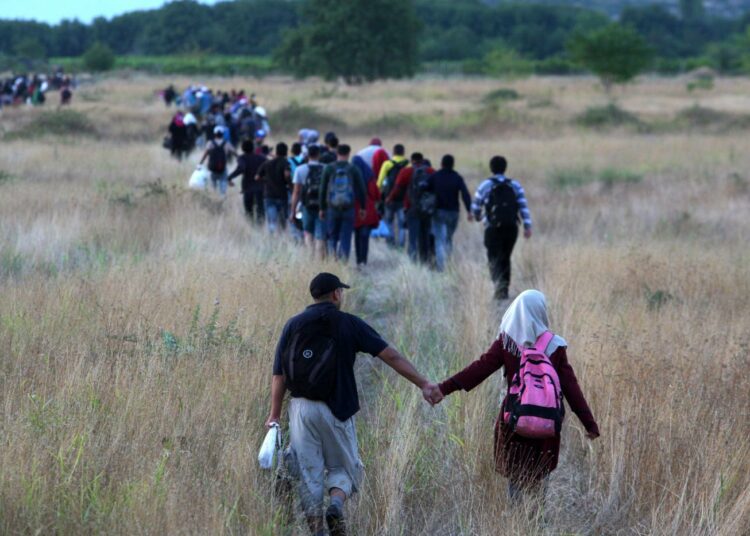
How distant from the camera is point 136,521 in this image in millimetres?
4992

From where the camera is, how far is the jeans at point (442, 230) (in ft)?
44.8

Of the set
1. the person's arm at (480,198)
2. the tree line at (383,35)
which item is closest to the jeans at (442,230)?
the person's arm at (480,198)

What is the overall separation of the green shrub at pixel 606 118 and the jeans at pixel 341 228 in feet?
93.8

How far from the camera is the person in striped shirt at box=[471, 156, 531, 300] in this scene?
37.4 ft

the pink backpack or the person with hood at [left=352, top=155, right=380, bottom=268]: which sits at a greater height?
the pink backpack

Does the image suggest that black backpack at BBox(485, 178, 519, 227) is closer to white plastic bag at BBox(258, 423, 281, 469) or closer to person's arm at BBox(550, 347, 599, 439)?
person's arm at BBox(550, 347, 599, 439)

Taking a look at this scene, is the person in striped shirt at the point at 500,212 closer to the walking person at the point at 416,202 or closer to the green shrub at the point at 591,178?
the walking person at the point at 416,202

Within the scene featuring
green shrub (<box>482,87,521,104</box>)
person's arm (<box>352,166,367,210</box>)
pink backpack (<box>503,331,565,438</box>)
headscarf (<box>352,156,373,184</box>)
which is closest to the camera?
pink backpack (<box>503,331,565,438</box>)

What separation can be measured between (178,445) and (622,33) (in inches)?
2607

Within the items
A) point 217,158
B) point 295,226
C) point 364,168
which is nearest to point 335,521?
point 295,226

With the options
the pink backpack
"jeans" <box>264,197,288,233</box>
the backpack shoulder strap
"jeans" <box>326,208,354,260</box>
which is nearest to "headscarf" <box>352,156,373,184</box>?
"jeans" <box>264,197,288,233</box>

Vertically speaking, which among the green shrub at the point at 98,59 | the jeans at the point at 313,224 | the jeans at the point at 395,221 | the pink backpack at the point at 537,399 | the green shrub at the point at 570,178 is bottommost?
the green shrub at the point at 98,59

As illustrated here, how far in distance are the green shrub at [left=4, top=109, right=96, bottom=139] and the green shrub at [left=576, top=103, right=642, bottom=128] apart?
700 inches

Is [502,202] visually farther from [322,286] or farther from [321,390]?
[321,390]
